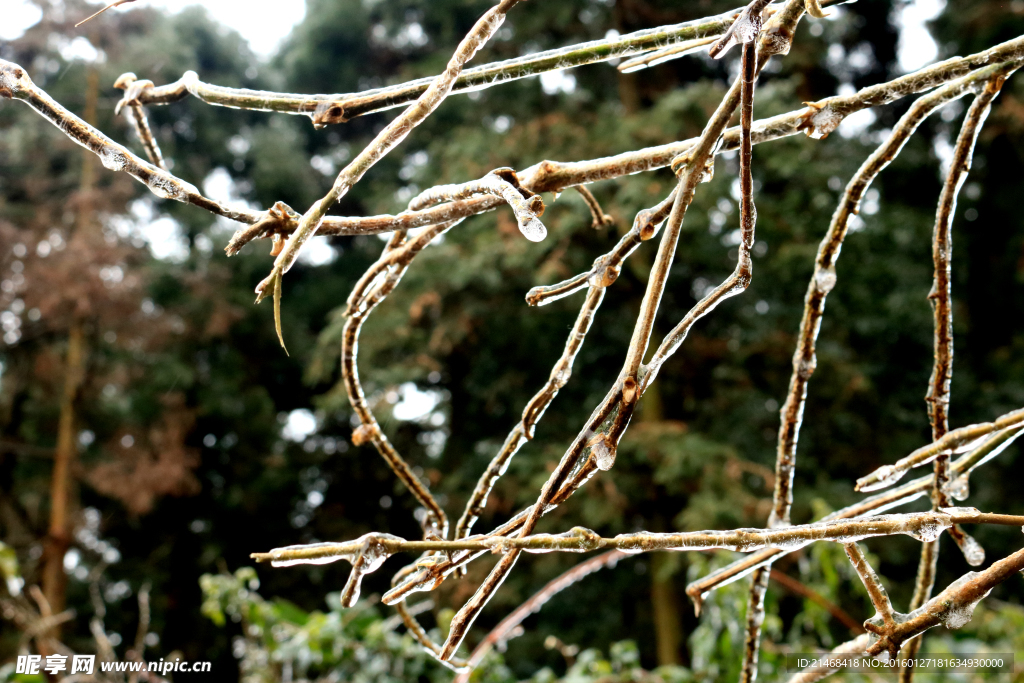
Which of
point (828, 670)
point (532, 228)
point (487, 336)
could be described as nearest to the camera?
point (532, 228)

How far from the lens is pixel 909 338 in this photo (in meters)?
4.01

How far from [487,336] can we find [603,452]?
3.95 meters

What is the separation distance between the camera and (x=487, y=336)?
13.9 feet

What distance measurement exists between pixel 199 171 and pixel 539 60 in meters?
6.16

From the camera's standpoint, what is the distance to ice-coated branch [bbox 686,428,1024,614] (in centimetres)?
39

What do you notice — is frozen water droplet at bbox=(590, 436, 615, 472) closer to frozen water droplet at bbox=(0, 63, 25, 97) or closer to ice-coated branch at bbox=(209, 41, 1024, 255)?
ice-coated branch at bbox=(209, 41, 1024, 255)

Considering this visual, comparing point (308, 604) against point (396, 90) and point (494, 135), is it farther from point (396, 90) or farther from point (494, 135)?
point (396, 90)

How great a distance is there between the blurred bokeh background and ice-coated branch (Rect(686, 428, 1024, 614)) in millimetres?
2310

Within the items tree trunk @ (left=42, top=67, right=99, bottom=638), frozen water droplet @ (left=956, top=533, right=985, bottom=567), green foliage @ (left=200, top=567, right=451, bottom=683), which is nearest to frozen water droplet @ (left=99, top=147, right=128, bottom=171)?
frozen water droplet @ (left=956, top=533, right=985, bottom=567)

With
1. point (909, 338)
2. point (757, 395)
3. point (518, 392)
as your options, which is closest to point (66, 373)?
point (518, 392)

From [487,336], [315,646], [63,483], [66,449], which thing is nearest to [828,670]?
[315,646]

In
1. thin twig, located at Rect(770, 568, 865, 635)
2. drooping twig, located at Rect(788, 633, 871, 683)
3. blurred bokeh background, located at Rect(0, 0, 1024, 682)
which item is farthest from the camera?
blurred bokeh background, located at Rect(0, 0, 1024, 682)

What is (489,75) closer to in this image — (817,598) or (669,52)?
(669,52)

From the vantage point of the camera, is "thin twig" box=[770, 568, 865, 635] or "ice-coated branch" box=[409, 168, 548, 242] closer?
"ice-coated branch" box=[409, 168, 548, 242]
